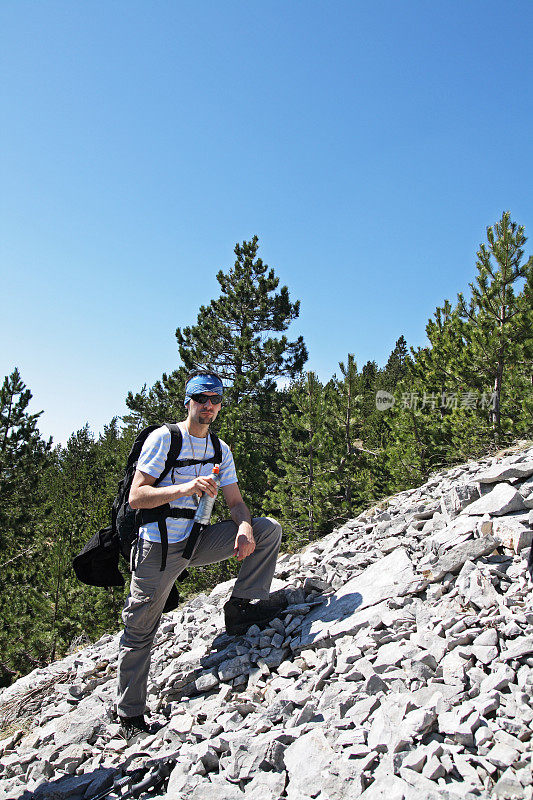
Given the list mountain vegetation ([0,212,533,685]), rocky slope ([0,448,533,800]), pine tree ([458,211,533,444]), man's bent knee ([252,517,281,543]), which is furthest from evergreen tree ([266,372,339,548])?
man's bent knee ([252,517,281,543])

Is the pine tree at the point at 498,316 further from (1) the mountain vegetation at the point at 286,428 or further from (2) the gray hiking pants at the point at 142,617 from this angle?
(2) the gray hiking pants at the point at 142,617

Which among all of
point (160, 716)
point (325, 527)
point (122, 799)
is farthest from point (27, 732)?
point (325, 527)

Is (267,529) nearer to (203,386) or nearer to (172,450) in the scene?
(172,450)

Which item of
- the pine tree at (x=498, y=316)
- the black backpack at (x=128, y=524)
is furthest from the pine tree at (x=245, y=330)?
the black backpack at (x=128, y=524)

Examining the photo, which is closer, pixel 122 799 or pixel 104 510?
pixel 122 799

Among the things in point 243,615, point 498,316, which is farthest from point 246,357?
point 243,615

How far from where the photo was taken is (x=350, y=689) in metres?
3.46

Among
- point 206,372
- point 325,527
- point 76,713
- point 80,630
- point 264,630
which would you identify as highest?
point 206,372

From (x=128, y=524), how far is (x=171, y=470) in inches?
24.6

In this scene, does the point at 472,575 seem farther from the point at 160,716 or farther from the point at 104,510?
the point at 104,510

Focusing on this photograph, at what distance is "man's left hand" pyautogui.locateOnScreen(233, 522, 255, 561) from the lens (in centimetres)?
442

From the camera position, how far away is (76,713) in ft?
15.2

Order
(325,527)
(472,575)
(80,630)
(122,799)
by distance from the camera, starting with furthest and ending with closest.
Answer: (80,630) < (325,527) < (472,575) < (122,799)

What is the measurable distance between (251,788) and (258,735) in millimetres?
464
